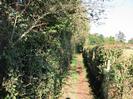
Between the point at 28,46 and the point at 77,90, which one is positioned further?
the point at 77,90

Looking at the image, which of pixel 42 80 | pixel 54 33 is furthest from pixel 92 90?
pixel 42 80

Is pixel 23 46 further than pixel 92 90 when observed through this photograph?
No

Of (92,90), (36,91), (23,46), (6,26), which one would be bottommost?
(92,90)

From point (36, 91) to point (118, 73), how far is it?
2.71m

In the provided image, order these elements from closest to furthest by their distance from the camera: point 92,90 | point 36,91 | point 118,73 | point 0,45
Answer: point 0,45
point 36,91
point 118,73
point 92,90

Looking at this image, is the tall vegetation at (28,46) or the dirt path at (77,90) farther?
the dirt path at (77,90)

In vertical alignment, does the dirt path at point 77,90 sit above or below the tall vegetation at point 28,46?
below

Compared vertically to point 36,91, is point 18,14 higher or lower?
higher

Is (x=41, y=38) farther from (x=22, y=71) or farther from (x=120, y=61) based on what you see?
(x=120, y=61)

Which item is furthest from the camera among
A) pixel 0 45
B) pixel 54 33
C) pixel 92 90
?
pixel 92 90

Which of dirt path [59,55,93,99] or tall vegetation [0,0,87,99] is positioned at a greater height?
tall vegetation [0,0,87,99]

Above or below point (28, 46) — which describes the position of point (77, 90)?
below

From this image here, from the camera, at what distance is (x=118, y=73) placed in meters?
10.3

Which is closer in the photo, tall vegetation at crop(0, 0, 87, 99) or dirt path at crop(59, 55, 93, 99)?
tall vegetation at crop(0, 0, 87, 99)
